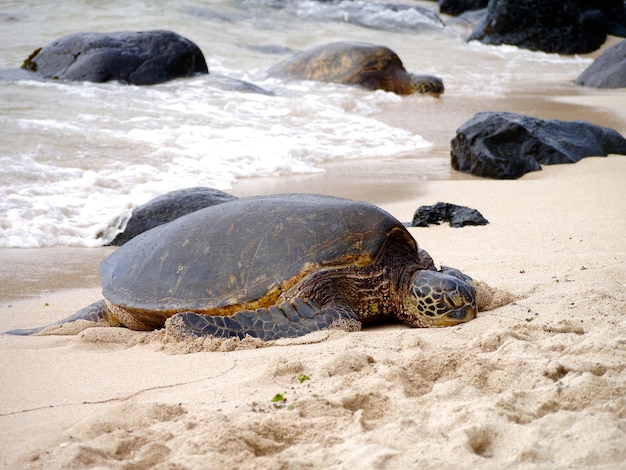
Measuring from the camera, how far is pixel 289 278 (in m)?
3.26

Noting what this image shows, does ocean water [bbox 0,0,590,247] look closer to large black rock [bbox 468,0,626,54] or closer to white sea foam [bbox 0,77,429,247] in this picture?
white sea foam [bbox 0,77,429,247]

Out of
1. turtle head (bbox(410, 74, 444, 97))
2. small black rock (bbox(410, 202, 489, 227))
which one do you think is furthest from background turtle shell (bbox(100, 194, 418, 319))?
turtle head (bbox(410, 74, 444, 97))

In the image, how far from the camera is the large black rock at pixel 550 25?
19391 millimetres

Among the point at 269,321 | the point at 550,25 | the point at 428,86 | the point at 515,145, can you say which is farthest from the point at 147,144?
the point at 550,25

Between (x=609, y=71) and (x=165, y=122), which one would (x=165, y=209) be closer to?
(x=165, y=122)

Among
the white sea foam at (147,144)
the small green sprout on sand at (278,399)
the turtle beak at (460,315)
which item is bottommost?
the white sea foam at (147,144)

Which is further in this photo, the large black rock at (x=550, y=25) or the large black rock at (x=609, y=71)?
the large black rock at (x=550, y=25)

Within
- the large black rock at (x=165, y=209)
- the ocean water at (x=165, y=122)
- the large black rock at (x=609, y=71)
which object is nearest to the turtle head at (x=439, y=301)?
the large black rock at (x=165, y=209)

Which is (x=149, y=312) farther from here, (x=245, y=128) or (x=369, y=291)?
(x=245, y=128)

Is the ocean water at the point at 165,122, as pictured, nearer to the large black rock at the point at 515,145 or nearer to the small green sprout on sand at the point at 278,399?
the large black rock at the point at 515,145

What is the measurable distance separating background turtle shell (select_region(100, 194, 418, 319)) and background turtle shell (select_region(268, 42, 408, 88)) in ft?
30.9

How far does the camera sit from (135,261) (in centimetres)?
368

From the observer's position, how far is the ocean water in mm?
6195

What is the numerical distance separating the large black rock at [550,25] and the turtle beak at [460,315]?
1807cm
